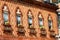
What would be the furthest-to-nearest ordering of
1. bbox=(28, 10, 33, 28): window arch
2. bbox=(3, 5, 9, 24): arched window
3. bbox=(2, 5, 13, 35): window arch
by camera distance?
bbox=(28, 10, 33, 28): window arch < bbox=(3, 5, 9, 24): arched window < bbox=(2, 5, 13, 35): window arch

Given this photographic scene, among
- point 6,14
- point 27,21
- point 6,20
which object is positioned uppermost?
point 6,14

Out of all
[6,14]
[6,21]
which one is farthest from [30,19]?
[6,21]

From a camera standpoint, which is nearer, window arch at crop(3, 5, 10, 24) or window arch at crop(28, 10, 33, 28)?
window arch at crop(3, 5, 10, 24)

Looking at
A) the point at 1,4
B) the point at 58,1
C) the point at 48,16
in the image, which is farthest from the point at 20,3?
the point at 58,1

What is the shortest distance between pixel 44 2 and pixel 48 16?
183 centimetres

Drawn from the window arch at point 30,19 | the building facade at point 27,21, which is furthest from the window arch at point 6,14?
the window arch at point 30,19

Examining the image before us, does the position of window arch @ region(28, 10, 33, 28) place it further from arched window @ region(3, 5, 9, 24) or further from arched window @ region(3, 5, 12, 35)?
arched window @ region(3, 5, 9, 24)

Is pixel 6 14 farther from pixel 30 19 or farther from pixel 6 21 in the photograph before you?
pixel 30 19

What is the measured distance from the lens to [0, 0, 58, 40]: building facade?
25.3 meters

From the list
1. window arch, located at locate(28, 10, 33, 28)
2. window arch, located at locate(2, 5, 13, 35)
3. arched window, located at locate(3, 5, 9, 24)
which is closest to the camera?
window arch, located at locate(2, 5, 13, 35)

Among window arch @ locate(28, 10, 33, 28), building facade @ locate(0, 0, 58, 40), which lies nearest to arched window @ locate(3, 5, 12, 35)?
building facade @ locate(0, 0, 58, 40)

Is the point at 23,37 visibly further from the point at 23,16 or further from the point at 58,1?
the point at 58,1

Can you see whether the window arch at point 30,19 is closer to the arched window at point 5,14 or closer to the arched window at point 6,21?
the arched window at point 6,21

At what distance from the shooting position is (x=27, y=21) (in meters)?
28.0
